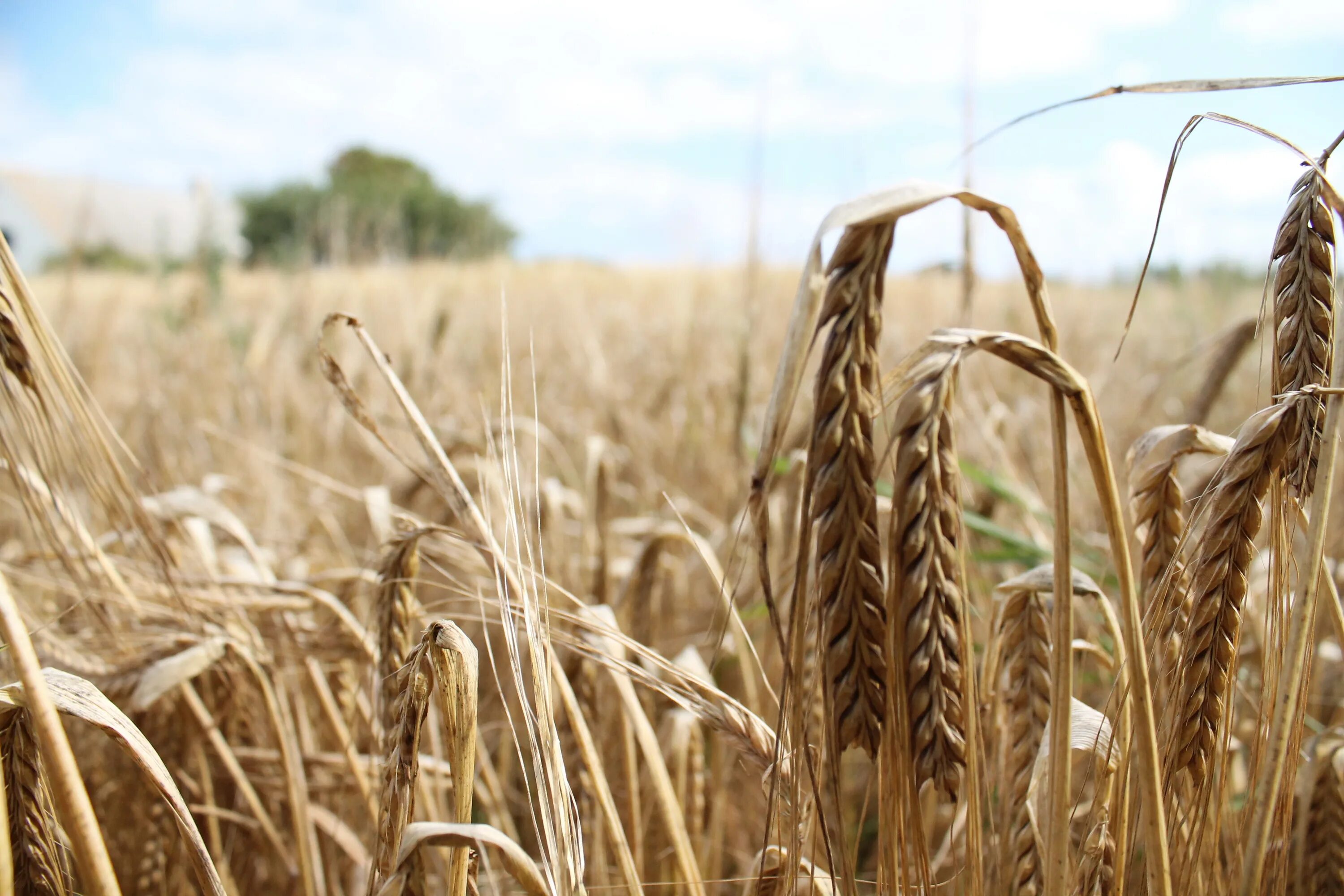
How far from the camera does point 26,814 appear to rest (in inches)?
18.5

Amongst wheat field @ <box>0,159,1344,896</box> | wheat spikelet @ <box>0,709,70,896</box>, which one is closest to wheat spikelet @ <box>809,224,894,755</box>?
wheat field @ <box>0,159,1344,896</box>

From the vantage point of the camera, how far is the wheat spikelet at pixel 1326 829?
0.67m

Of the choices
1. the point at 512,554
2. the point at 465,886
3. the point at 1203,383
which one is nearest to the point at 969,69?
the point at 1203,383

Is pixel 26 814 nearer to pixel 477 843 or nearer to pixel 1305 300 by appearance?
pixel 477 843

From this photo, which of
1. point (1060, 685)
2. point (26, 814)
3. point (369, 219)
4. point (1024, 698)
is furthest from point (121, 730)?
point (369, 219)

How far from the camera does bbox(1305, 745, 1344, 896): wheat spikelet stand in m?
0.67

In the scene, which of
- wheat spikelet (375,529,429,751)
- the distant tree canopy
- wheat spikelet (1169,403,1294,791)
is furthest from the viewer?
the distant tree canopy

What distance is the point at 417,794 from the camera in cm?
77

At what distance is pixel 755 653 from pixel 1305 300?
1.10 ft

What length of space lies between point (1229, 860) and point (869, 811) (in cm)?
79

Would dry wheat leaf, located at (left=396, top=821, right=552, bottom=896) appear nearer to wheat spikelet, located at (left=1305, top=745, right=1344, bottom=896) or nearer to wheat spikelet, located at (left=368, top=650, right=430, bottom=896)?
wheat spikelet, located at (left=368, top=650, right=430, bottom=896)

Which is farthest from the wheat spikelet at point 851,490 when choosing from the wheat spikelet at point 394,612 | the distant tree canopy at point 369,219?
the distant tree canopy at point 369,219

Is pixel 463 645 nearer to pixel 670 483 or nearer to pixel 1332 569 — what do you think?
pixel 1332 569

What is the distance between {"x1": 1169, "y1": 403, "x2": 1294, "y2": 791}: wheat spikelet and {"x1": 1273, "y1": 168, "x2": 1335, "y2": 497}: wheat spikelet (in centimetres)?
3
